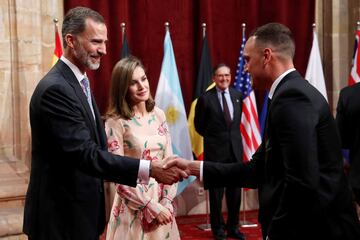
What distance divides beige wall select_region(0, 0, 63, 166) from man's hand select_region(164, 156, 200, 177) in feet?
9.48

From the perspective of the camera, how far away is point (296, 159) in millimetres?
2396

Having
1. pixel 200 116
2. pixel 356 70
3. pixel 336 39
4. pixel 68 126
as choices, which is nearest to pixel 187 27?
pixel 200 116

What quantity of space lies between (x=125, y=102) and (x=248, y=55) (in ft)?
4.33

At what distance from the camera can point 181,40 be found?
779cm

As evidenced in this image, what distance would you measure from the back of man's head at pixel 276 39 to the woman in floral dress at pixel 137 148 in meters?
1.31

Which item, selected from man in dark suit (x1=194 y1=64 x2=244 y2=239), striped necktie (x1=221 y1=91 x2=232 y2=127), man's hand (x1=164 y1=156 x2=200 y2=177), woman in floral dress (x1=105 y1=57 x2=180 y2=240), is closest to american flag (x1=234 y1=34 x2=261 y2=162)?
man in dark suit (x1=194 y1=64 x2=244 y2=239)

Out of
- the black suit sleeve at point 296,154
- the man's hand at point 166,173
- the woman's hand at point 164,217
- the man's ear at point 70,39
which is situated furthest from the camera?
the woman's hand at point 164,217

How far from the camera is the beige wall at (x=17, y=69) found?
230 inches

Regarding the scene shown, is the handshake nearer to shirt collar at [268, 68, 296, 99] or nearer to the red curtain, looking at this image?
shirt collar at [268, 68, 296, 99]

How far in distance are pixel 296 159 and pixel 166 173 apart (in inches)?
41.8

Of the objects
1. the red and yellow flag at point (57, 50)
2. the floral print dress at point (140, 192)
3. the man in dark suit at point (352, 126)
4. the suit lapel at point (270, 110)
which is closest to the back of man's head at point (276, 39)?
the suit lapel at point (270, 110)

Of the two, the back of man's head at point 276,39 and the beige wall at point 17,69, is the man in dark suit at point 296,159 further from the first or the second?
the beige wall at point 17,69

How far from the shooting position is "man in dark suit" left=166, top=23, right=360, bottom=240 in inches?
94.7

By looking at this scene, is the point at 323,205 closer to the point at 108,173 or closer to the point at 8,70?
the point at 108,173
